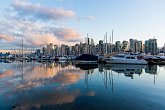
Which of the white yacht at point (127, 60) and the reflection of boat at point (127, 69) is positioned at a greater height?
the white yacht at point (127, 60)

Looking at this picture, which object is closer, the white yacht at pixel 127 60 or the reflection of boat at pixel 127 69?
the reflection of boat at pixel 127 69

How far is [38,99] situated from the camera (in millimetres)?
17328

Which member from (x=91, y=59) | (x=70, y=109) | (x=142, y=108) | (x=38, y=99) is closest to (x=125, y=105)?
(x=142, y=108)

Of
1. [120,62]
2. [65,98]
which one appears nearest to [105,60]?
[120,62]

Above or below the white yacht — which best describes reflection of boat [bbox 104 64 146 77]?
below

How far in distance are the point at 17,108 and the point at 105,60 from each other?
219 ft

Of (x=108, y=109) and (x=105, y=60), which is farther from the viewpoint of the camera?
(x=105, y=60)

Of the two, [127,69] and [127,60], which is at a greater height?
[127,60]

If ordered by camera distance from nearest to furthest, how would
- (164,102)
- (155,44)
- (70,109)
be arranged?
(70,109) → (164,102) → (155,44)

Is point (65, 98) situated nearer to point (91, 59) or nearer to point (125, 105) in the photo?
point (125, 105)

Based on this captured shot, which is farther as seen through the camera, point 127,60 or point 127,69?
point 127,60

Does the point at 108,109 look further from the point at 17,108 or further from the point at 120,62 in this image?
the point at 120,62

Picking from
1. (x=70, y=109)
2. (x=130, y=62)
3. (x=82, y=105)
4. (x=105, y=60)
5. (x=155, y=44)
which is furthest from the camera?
(x=155, y=44)

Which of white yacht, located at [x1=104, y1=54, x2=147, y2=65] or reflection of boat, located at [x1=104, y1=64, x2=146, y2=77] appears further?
white yacht, located at [x1=104, y1=54, x2=147, y2=65]
